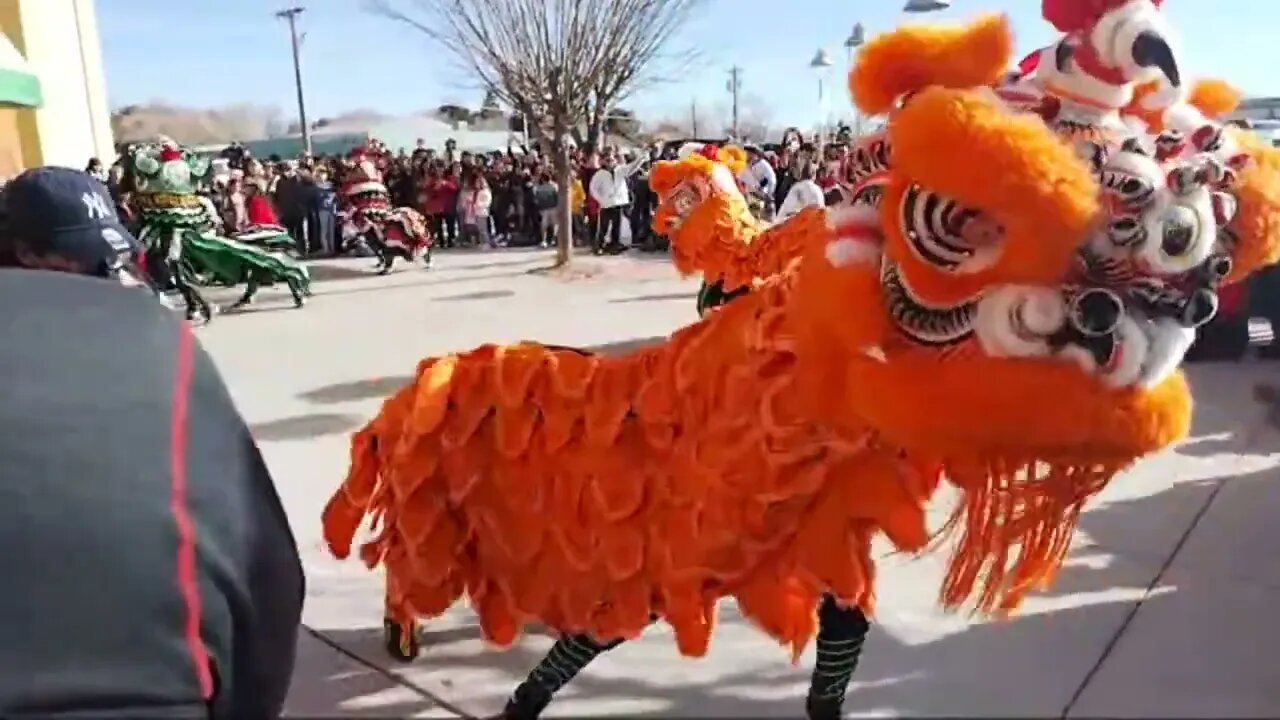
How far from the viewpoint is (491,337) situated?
8289 mm

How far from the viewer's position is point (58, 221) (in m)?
1.73

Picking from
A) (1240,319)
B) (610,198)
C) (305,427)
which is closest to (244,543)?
(305,427)

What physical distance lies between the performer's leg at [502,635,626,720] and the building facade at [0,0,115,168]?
49.8 feet

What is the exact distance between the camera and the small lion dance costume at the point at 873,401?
1.79 meters

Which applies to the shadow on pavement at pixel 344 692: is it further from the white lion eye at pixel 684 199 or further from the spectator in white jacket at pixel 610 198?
the spectator in white jacket at pixel 610 198

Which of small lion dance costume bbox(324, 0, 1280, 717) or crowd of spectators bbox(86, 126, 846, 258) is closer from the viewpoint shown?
small lion dance costume bbox(324, 0, 1280, 717)

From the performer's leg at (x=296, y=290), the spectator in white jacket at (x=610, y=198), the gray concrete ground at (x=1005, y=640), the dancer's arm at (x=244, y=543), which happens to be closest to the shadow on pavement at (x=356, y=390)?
the gray concrete ground at (x=1005, y=640)

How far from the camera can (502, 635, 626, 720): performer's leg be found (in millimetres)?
2730

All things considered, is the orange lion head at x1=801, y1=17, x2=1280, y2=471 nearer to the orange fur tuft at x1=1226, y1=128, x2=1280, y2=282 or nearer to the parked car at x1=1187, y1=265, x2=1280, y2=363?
the orange fur tuft at x1=1226, y1=128, x2=1280, y2=282

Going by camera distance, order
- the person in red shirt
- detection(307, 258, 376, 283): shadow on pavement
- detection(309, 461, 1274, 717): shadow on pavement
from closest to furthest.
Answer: detection(309, 461, 1274, 717): shadow on pavement → detection(307, 258, 376, 283): shadow on pavement → the person in red shirt

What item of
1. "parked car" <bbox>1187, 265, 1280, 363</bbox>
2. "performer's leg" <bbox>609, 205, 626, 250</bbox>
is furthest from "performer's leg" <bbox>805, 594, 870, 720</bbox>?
"performer's leg" <bbox>609, 205, 626, 250</bbox>

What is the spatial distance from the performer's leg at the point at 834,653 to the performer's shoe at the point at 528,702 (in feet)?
2.23

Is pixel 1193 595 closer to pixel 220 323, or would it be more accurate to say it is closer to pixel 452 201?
pixel 220 323

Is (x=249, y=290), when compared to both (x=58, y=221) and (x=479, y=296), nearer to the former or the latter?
(x=479, y=296)
